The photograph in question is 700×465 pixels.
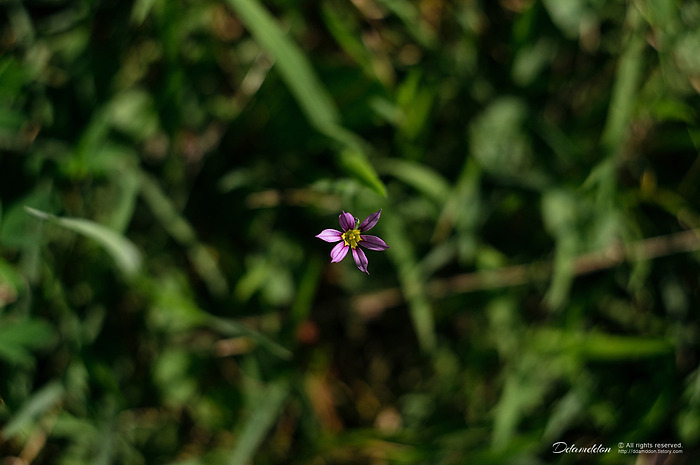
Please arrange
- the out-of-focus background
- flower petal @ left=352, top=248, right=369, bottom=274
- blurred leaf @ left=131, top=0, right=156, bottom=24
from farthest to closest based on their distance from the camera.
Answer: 1. the out-of-focus background
2. blurred leaf @ left=131, top=0, right=156, bottom=24
3. flower petal @ left=352, top=248, right=369, bottom=274

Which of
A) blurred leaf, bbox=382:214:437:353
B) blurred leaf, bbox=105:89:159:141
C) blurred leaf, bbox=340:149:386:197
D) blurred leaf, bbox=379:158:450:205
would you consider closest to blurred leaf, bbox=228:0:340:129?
blurred leaf, bbox=340:149:386:197

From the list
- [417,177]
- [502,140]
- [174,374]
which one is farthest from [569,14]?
[174,374]

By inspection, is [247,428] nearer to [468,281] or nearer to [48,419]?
[48,419]

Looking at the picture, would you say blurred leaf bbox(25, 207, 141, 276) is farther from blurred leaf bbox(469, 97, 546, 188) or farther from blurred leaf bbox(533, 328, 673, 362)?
blurred leaf bbox(533, 328, 673, 362)

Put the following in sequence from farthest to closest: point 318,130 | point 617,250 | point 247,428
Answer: point 617,250, point 247,428, point 318,130

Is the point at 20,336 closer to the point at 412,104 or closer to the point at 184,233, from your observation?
the point at 184,233

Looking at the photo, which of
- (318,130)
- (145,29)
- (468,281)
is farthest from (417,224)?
(145,29)
